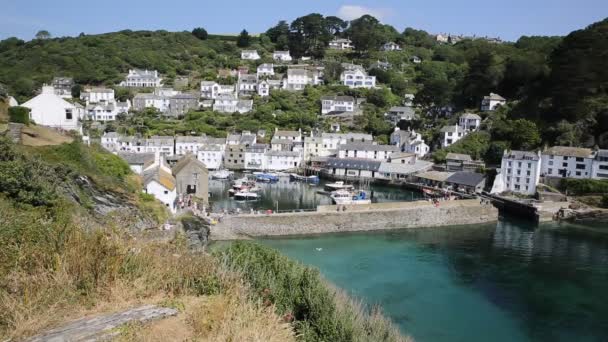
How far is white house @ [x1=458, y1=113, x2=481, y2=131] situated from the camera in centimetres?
4444

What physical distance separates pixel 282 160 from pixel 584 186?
26166 mm

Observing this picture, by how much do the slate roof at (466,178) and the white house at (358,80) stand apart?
3049cm

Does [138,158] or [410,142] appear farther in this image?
[410,142]

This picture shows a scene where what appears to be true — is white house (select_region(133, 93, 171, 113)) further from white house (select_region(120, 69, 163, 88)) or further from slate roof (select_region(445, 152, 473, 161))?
slate roof (select_region(445, 152, 473, 161))

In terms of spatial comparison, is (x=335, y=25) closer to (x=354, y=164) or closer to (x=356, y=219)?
(x=354, y=164)

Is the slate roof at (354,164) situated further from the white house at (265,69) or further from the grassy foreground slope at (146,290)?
the grassy foreground slope at (146,290)

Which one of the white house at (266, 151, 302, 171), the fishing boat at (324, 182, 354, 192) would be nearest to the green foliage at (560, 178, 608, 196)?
the fishing boat at (324, 182, 354, 192)

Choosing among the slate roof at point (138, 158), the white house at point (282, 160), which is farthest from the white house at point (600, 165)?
the slate roof at point (138, 158)

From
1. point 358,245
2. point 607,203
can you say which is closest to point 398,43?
point 607,203

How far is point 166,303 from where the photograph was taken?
5055 millimetres

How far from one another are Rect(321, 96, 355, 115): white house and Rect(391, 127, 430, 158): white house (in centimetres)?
898

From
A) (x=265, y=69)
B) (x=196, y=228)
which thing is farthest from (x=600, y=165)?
(x=265, y=69)

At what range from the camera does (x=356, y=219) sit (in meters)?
23.5

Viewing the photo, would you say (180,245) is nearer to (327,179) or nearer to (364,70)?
(327,179)
